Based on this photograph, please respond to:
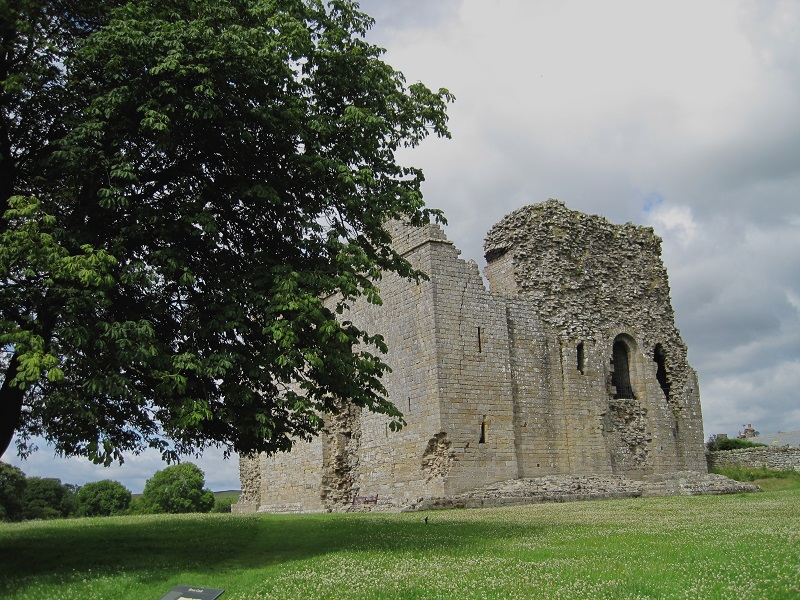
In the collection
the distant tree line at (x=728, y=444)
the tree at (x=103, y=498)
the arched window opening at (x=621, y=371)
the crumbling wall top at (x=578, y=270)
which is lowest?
the tree at (x=103, y=498)

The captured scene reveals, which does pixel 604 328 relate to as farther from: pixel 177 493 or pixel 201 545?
pixel 177 493

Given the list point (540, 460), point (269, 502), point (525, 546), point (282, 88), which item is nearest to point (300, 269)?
point (282, 88)

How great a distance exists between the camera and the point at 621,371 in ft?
94.1

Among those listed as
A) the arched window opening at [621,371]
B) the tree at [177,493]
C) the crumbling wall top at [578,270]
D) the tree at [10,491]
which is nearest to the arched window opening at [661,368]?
the crumbling wall top at [578,270]

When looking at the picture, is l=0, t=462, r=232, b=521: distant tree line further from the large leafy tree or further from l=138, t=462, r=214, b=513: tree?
the large leafy tree

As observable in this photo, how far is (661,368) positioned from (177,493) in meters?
38.8

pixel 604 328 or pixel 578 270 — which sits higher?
pixel 578 270

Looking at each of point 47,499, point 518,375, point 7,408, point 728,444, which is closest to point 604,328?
point 518,375

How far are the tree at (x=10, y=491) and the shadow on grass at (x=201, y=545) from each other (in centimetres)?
1618

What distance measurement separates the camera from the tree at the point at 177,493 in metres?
55.3

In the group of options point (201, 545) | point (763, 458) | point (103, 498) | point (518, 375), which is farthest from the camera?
point (103, 498)

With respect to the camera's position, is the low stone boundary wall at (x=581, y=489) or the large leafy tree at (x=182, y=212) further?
the low stone boundary wall at (x=581, y=489)

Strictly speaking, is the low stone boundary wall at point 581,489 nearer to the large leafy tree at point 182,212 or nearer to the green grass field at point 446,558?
the green grass field at point 446,558

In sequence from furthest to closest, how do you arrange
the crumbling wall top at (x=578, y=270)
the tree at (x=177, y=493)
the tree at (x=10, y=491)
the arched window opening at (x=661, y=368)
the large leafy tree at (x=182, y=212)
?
1. the tree at (x=177, y=493)
2. the tree at (x=10, y=491)
3. the arched window opening at (x=661, y=368)
4. the crumbling wall top at (x=578, y=270)
5. the large leafy tree at (x=182, y=212)
